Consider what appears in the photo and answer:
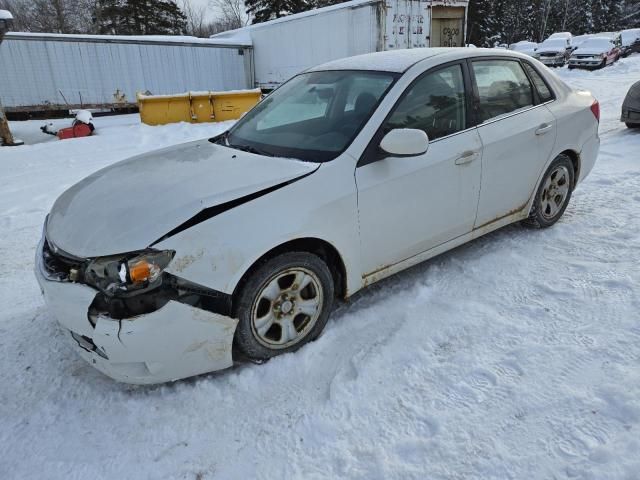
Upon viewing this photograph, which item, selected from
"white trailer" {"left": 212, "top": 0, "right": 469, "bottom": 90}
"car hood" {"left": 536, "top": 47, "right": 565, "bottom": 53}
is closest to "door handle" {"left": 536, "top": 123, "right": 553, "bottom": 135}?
"white trailer" {"left": 212, "top": 0, "right": 469, "bottom": 90}

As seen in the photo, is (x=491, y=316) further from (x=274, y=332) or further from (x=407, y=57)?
(x=407, y=57)

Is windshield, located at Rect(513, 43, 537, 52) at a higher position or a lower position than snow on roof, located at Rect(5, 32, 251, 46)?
lower

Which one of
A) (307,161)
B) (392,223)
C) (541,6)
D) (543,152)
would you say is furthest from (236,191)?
(541,6)

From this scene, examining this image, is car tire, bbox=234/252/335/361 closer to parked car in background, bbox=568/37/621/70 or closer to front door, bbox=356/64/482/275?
front door, bbox=356/64/482/275

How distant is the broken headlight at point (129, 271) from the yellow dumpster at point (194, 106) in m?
9.87

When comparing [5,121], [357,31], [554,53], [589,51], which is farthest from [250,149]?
[554,53]

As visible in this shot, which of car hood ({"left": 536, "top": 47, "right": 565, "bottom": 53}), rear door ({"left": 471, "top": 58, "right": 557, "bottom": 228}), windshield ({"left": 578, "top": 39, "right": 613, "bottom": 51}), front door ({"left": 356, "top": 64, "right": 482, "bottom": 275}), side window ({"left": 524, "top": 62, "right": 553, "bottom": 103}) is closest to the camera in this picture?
front door ({"left": 356, "top": 64, "right": 482, "bottom": 275})

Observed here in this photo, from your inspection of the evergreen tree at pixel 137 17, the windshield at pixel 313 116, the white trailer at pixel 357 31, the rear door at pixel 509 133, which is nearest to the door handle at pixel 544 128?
the rear door at pixel 509 133

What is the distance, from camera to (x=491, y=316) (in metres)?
3.11

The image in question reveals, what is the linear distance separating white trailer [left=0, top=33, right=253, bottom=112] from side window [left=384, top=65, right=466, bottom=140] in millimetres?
15355

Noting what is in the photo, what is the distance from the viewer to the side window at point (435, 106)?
10.3 ft

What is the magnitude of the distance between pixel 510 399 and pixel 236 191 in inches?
71.3

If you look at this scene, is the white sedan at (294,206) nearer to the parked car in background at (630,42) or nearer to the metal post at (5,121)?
the metal post at (5,121)

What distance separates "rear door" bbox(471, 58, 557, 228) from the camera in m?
3.57
